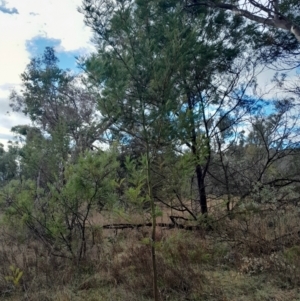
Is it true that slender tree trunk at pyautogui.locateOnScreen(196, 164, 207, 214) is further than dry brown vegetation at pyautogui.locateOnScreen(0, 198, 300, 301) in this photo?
Yes

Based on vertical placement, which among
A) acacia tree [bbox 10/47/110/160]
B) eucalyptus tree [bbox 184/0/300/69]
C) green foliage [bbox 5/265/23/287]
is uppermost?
acacia tree [bbox 10/47/110/160]

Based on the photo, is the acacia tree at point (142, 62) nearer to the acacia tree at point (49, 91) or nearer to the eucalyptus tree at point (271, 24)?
the eucalyptus tree at point (271, 24)

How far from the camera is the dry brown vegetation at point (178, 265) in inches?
142

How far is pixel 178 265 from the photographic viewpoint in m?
3.94

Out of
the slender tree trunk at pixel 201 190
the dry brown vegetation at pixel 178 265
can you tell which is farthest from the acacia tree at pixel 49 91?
the dry brown vegetation at pixel 178 265

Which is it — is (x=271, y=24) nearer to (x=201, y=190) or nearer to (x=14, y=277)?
(x=201, y=190)

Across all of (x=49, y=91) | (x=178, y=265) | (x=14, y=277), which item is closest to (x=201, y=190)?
(x=178, y=265)

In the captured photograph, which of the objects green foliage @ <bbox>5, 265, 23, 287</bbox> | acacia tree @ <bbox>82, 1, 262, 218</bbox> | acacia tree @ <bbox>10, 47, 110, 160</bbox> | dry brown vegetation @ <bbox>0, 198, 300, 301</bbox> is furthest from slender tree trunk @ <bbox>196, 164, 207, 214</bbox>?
acacia tree @ <bbox>10, 47, 110, 160</bbox>

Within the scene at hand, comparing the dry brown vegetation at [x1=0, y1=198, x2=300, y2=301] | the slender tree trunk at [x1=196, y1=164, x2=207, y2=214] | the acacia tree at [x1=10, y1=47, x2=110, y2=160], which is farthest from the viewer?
the acacia tree at [x1=10, y1=47, x2=110, y2=160]

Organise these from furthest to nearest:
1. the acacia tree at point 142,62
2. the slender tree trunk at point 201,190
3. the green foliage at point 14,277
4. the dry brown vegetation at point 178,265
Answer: the slender tree trunk at point 201,190
the green foliage at point 14,277
the dry brown vegetation at point 178,265
the acacia tree at point 142,62

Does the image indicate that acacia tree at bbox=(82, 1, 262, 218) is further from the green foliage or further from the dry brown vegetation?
the green foliage

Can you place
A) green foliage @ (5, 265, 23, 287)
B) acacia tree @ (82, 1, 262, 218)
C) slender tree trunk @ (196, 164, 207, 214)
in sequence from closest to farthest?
acacia tree @ (82, 1, 262, 218)
green foliage @ (5, 265, 23, 287)
slender tree trunk @ (196, 164, 207, 214)

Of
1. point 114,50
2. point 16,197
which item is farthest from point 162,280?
point 114,50

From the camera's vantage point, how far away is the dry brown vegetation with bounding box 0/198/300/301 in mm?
3611
